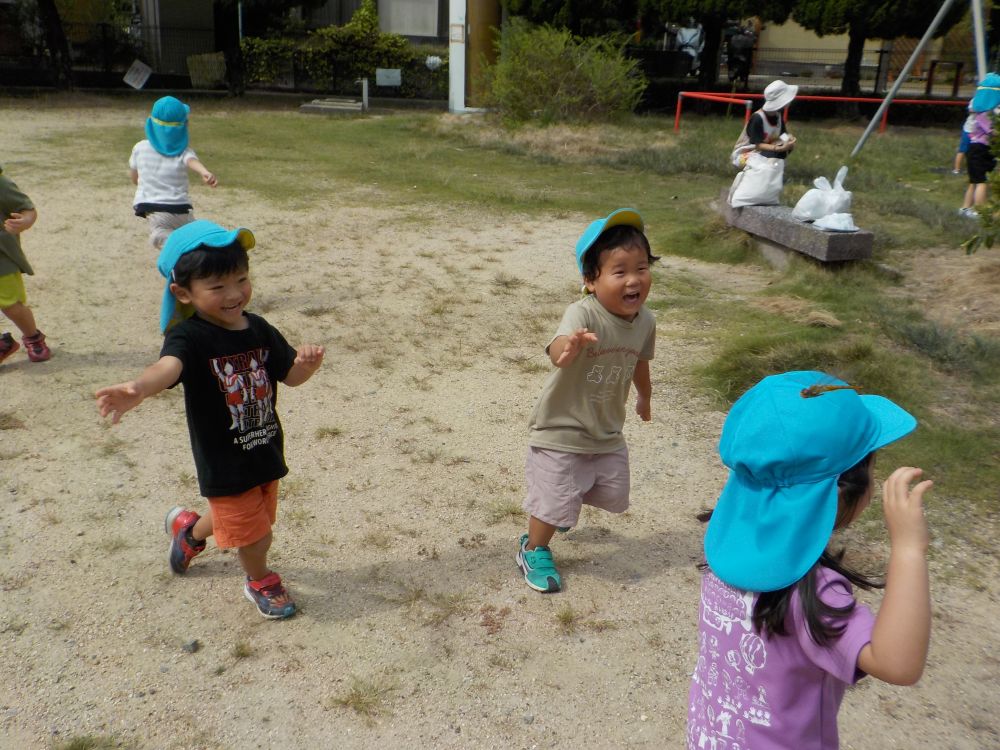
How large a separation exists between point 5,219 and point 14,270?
280 mm

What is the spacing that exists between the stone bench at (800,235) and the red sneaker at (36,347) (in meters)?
5.25

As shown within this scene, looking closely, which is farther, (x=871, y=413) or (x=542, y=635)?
(x=542, y=635)

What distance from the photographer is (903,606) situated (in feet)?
4.64

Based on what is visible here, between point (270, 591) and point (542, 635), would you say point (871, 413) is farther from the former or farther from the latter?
point (270, 591)

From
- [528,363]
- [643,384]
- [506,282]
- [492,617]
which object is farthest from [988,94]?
[492,617]

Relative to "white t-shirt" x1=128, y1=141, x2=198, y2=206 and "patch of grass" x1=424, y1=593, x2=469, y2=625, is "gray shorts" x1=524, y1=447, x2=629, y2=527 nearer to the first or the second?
"patch of grass" x1=424, y1=593, x2=469, y2=625

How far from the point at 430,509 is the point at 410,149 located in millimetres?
10564

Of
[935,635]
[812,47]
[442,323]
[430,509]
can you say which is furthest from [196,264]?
[812,47]

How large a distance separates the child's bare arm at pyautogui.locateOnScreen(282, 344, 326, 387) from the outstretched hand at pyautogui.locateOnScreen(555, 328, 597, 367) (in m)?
0.75

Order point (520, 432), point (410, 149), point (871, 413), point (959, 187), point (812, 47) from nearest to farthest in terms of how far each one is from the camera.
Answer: point (871, 413)
point (520, 432)
point (959, 187)
point (410, 149)
point (812, 47)

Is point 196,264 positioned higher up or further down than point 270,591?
higher up

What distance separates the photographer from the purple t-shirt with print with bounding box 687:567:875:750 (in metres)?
1.50

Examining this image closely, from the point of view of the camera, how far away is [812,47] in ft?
102

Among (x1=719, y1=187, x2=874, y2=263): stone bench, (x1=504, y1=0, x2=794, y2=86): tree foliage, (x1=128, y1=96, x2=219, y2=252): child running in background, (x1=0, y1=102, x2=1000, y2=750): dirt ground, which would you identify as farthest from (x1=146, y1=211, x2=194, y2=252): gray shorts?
(x1=504, y1=0, x2=794, y2=86): tree foliage
